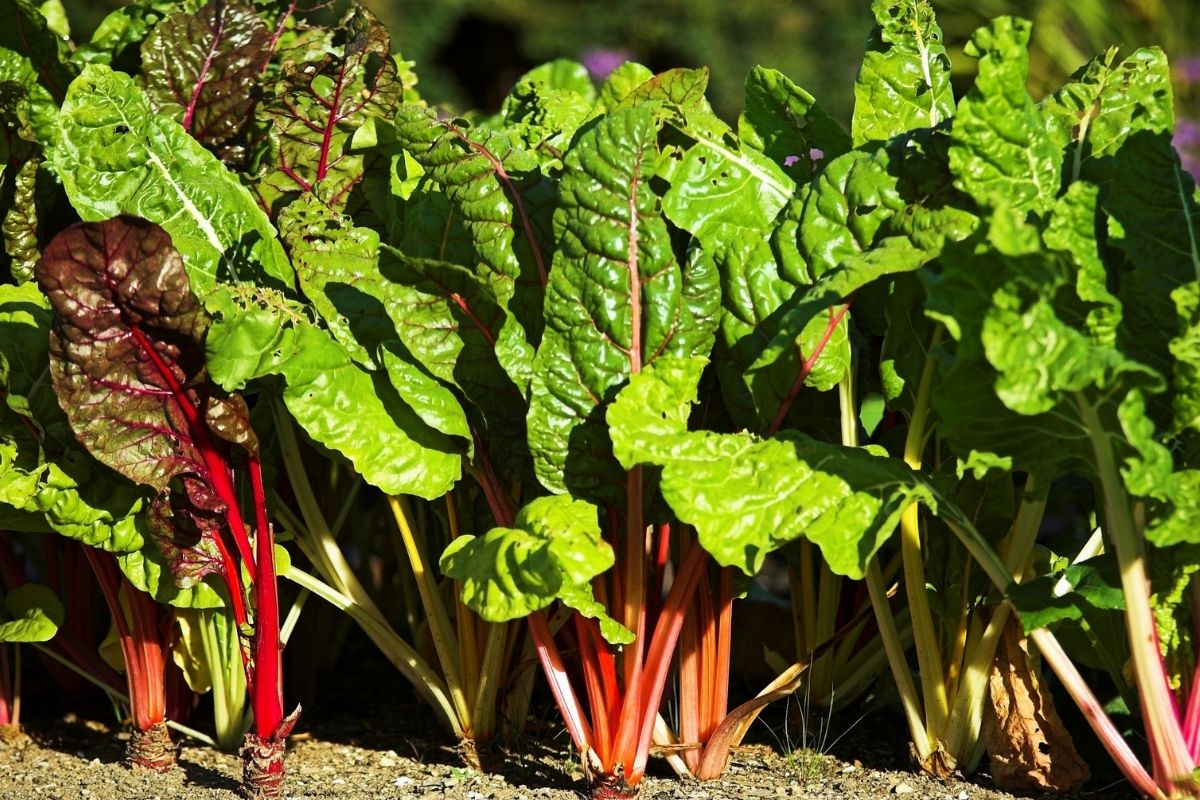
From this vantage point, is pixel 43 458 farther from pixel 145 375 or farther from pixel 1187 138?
pixel 1187 138

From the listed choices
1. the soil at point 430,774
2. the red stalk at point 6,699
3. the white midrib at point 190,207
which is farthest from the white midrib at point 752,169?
the red stalk at point 6,699

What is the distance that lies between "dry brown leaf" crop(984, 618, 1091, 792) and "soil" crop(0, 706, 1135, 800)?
0.14ft

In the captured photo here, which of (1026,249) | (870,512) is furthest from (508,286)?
(1026,249)

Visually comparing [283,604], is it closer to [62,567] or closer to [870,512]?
[62,567]

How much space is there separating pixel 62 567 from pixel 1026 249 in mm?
1830

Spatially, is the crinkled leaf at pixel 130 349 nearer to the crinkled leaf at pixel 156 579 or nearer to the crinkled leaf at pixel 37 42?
the crinkled leaf at pixel 156 579

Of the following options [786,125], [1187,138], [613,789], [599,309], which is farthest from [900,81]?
[1187,138]

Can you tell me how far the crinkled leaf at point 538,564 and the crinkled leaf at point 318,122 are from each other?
79 centimetres

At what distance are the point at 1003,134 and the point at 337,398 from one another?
3.24 feet

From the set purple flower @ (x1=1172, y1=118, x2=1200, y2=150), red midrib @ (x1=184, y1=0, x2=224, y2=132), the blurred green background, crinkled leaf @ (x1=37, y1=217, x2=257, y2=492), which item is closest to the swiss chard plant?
crinkled leaf @ (x1=37, y1=217, x2=257, y2=492)

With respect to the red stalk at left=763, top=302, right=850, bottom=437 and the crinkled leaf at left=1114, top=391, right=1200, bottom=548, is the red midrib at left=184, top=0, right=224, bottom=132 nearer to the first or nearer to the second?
the red stalk at left=763, top=302, right=850, bottom=437

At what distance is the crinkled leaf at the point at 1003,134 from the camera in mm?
1660

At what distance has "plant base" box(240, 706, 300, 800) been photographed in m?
2.00

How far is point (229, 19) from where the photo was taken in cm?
247
